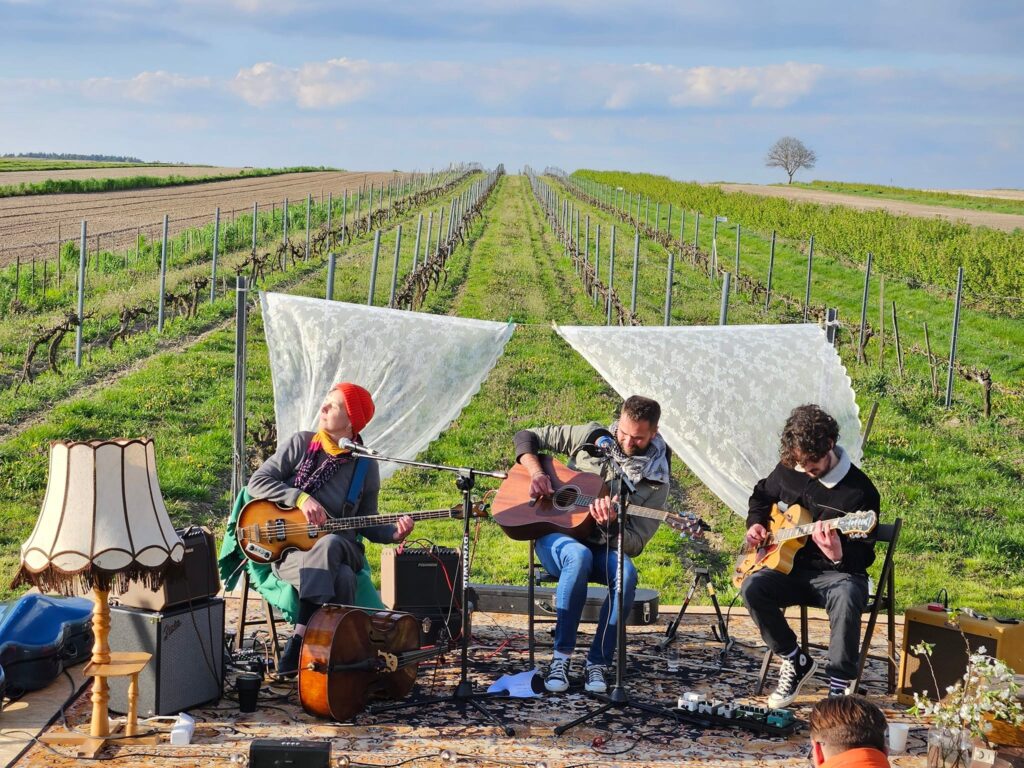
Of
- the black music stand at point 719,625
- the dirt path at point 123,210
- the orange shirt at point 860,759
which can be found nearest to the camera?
the orange shirt at point 860,759

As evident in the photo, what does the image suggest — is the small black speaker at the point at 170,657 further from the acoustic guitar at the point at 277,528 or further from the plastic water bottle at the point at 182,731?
the acoustic guitar at the point at 277,528

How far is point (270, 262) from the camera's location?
21.7 meters

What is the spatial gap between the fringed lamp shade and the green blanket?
959 mm

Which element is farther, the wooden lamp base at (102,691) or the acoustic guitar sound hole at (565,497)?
the acoustic guitar sound hole at (565,497)

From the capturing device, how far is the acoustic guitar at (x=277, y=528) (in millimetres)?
5219

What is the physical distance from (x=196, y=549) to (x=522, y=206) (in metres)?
42.0

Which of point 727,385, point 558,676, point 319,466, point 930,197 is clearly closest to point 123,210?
point 727,385

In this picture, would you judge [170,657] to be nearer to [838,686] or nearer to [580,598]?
[580,598]

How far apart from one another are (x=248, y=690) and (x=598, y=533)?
73.5 inches

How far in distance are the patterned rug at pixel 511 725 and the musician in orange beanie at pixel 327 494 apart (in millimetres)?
514

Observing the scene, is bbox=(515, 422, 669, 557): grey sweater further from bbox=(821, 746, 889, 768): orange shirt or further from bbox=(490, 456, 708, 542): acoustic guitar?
A: bbox=(821, 746, 889, 768): orange shirt

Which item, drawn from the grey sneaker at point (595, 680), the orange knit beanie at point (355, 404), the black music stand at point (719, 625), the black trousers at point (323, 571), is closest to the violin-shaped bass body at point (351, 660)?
the black trousers at point (323, 571)

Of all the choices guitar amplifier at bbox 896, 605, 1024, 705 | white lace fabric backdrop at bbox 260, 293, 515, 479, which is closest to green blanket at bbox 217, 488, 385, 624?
white lace fabric backdrop at bbox 260, 293, 515, 479

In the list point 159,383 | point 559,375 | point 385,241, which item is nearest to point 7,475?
point 159,383
